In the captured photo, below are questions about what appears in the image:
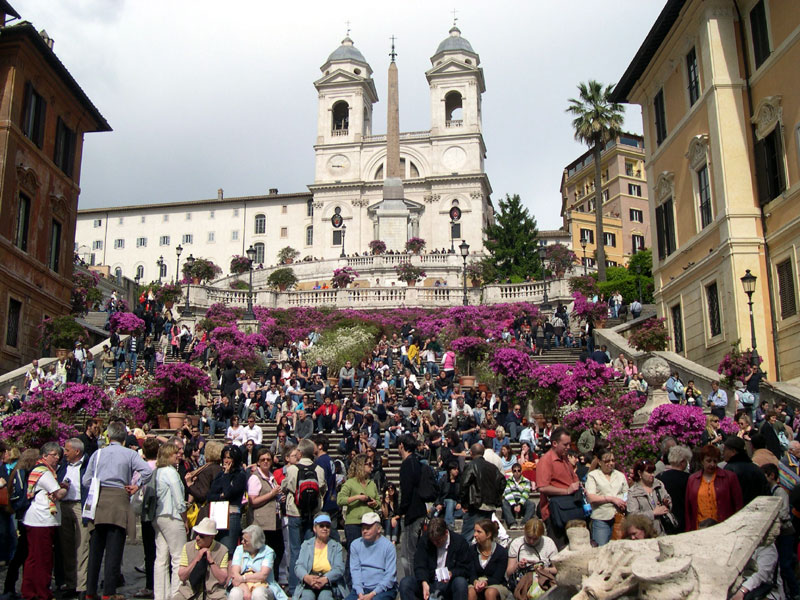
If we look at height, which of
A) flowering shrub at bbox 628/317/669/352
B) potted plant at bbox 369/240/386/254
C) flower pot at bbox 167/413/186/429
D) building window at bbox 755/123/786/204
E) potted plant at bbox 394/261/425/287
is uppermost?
potted plant at bbox 369/240/386/254

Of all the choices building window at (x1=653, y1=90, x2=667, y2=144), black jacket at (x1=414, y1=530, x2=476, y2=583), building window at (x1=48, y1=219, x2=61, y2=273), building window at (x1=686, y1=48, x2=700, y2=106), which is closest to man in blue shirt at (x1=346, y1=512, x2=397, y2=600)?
black jacket at (x1=414, y1=530, x2=476, y2=583)

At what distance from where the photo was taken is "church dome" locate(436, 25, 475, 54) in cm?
9056

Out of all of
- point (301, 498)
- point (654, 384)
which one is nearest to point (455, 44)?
point (654, 384)

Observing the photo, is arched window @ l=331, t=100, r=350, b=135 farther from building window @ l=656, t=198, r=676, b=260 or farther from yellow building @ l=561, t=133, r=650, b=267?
building window @ l=656, t=198, r=676, b=260

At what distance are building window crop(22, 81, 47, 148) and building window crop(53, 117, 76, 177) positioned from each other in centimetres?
148

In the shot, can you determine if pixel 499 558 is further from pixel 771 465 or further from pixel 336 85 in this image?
pixel 336 85

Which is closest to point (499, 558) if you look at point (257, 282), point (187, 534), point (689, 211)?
point (187, 534)

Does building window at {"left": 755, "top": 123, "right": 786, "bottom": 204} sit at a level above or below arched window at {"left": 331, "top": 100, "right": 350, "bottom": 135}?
below

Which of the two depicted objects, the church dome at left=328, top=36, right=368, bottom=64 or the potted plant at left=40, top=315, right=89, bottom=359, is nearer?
the potted plant at left=40, top=315, right=89, bottom=359

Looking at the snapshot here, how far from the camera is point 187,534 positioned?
1020cm

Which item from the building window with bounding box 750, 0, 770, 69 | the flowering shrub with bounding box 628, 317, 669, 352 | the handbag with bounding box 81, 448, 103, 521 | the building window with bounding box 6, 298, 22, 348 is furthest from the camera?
the building window with bounding box 6, 298, 22, 348

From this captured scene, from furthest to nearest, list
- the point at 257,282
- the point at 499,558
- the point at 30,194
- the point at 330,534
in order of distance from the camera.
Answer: the point at 257,282, the point at 30,194, the point at 330,534, the point at 499,558

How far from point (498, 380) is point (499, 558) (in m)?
17.7

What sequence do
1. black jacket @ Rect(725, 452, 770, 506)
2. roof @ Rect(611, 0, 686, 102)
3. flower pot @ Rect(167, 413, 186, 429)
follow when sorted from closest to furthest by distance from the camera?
black jacket @ Rect(725, 452, 770, 506) → flower pot @ Rect(167, 413, 186, 429) → roof @ Rect(611, 0, 686, 102)
